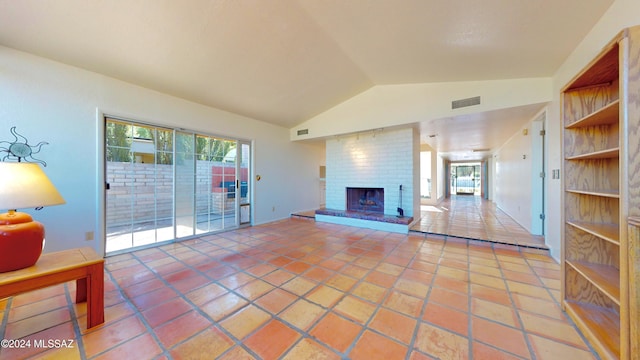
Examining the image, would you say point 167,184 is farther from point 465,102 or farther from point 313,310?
point 465,102

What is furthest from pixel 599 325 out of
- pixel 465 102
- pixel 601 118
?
pixel 465 102

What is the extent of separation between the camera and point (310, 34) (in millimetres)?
2627

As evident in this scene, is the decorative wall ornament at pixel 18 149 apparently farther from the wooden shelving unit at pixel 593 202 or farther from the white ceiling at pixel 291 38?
the wooden shelving unit at pixel 593 202

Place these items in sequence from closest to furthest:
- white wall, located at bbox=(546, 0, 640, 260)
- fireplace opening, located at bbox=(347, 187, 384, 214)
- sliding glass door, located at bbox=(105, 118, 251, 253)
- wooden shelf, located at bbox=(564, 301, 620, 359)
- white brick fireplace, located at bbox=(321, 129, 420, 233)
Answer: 1. wooden shelf, located at bbox=(564, 301, 620, 359)
2. white wall, located at bbox=(546, 0, 640, 260)
3. sliding glass door, located at bbox=(105, 118, 251, 253)
4. white brick fireplace, located at bbox=(321, 129, 420, 233)
5. fireplace opening, located at bbox=(347, 187, 384, 214)

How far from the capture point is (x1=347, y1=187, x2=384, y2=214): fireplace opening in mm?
4969

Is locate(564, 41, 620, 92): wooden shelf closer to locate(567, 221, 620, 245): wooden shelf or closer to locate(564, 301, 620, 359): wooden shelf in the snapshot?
locate(567, 221, 620, 245): wooden shelf

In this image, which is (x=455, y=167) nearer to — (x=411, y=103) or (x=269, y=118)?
(x=411, y=103)

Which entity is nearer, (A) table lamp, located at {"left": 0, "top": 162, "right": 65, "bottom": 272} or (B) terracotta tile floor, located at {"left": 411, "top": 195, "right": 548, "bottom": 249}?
(A) table lamp, located at {"left": 0, "top": 162, "right": 65, "bottom": 272}

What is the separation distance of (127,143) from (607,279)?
5.15 meters

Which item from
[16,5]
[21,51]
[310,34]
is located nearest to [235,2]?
[310,34]

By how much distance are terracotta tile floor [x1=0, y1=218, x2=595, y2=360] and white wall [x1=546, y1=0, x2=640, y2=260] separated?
0.53m

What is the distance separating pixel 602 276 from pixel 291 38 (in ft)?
11.5

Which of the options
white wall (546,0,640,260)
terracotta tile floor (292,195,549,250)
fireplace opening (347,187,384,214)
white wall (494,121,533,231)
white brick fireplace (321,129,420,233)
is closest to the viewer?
white wall (546,0,640,260)

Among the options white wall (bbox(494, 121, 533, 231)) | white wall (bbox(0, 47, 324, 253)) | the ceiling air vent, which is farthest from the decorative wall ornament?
white wall (bbox(494, 121, 533, 231))
